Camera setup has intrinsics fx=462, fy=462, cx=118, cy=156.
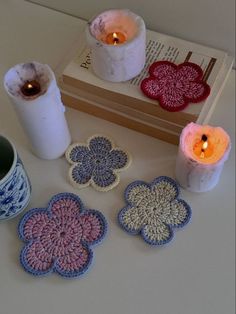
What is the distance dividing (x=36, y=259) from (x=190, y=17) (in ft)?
1.25

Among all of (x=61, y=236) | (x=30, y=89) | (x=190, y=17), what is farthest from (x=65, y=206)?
(x=190, y=17)

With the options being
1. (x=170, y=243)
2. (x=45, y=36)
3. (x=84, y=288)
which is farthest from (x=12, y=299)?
(x=45, y=36)

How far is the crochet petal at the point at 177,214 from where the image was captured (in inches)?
21.5

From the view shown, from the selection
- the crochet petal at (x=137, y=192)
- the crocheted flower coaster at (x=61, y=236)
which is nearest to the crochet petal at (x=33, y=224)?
the crocheted flower coaster at (x=61, y=236)

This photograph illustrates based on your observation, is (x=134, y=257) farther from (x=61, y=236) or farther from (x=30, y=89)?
(x=30, y=89)

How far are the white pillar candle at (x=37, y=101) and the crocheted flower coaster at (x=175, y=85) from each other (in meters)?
0.12

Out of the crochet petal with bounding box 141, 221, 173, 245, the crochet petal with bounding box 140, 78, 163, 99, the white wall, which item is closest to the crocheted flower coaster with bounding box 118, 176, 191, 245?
the crochet petal with bounding box 141, 221, 173, 245

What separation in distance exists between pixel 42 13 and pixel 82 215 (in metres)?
0.35

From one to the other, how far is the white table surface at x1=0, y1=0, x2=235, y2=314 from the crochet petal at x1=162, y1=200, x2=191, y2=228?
10mm

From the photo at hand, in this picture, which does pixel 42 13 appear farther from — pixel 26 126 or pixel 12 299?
pixel 12 299

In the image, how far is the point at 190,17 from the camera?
636mm

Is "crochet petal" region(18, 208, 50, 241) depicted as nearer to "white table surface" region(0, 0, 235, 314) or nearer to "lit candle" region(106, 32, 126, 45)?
"white table surface" region(0, 0, 235, 314)

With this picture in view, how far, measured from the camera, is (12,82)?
0.53 metres

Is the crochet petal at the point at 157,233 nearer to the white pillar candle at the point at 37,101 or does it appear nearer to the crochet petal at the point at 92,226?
the crochet petal at the point at 92,226
